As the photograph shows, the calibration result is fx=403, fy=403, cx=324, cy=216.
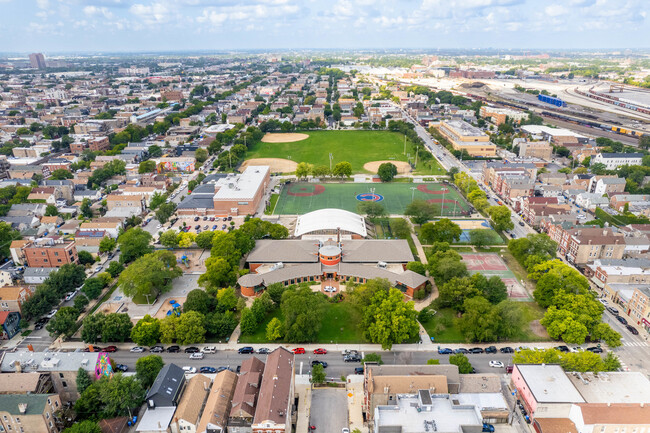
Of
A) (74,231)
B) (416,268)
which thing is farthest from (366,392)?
(74,231)

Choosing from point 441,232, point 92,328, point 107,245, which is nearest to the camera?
point 92,328

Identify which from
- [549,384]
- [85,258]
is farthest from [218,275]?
[549,384]

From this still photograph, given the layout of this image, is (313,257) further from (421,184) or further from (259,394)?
(421,184)

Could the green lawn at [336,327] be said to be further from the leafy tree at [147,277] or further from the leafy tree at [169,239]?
the leafy tree at [169,239]

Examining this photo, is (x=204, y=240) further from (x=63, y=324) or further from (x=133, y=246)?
(x=63, y=324)

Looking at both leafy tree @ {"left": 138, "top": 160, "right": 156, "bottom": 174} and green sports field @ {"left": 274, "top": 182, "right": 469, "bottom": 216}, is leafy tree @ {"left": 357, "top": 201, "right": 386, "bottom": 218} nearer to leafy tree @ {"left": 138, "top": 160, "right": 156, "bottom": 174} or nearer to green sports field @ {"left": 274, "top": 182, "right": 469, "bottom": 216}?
green sports field @ {"left": 274, "top": 182, "right": 469, "bottom": 216}

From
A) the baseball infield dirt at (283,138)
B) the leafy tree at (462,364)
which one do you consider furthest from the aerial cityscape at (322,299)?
the baseball infield dirt at (283,138)
